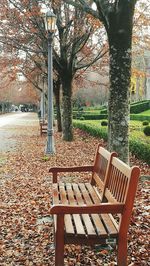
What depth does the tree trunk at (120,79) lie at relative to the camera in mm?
9023

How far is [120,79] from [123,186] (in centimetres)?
500

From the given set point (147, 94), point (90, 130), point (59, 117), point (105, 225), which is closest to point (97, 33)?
point (90, 130)

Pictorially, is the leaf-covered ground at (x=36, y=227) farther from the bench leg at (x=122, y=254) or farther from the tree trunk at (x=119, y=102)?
the tree trunk at (x=119, y=102)

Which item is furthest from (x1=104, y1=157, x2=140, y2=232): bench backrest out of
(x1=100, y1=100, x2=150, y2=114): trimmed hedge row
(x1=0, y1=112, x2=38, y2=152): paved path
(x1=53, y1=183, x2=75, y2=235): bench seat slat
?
(x1=100, y1=100, x2=150, y2=114): trimmed hedge row

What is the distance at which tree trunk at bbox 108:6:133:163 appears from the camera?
9.02m

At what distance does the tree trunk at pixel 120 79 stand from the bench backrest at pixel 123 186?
4.09m

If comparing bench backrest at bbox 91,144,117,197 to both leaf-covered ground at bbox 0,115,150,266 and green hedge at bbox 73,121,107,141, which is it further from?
green hedge at bbox 73,121,107,141

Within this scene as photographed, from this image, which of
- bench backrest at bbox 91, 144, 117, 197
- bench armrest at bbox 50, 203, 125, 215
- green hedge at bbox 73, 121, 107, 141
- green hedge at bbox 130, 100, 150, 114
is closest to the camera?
bench armrest at bbox 50, 203, 125, 215

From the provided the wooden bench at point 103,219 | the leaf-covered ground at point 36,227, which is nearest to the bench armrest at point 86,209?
the wooden bench at point 103,219

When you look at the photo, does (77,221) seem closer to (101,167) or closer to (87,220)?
(87,220)

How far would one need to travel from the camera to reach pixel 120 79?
9117 mm

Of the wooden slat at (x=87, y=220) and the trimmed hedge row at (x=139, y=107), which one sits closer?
the wooden slat at (x=87, y=220)

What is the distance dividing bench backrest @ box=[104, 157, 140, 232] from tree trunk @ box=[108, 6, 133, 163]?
409 cm

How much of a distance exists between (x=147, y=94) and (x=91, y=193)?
7623cm
